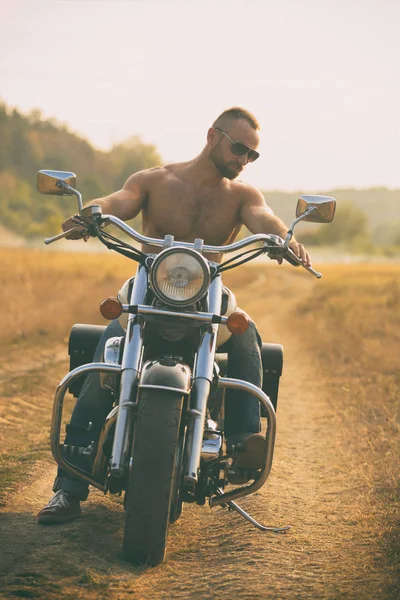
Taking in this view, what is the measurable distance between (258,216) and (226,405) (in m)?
1.12

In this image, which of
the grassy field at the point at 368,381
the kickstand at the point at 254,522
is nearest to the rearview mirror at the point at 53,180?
the kickstand at the point at 254,522

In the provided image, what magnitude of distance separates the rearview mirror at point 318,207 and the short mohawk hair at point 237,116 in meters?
0.61

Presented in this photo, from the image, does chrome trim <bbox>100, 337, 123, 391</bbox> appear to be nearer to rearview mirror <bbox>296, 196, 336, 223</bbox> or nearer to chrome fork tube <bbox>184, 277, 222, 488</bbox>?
chrome fork tube <bbox>184, 277, 222, 488</bbox>

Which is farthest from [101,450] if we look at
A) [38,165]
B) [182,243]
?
[38,165]

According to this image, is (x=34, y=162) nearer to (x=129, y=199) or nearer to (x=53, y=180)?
(x=129, y=199)

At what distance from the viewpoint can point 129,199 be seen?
5.03 m

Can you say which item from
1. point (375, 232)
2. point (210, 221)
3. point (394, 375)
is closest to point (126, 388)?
point (210, 221)

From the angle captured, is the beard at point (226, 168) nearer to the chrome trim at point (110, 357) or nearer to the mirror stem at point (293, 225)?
the mirror stem at point (293, 225)

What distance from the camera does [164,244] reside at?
4102mm

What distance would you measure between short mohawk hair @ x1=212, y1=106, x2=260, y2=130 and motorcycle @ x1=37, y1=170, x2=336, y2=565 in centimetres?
62

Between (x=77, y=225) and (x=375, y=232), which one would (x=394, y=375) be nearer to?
(x=77, y=225)

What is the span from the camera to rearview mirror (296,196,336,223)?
A: 4414 mm

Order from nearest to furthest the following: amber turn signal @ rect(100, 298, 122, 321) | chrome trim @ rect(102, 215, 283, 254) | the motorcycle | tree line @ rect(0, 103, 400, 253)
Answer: the motorcycle
amber turn signal @ rect(100, 298, 122, 321)
chrome trim @ rect(102, 215, 283, 254)
tree line @ rect(0, 103, 400, 253)

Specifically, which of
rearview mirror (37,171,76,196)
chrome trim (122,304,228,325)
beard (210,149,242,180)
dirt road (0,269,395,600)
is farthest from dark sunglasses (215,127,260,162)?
dirt road (0,269,395,600)
